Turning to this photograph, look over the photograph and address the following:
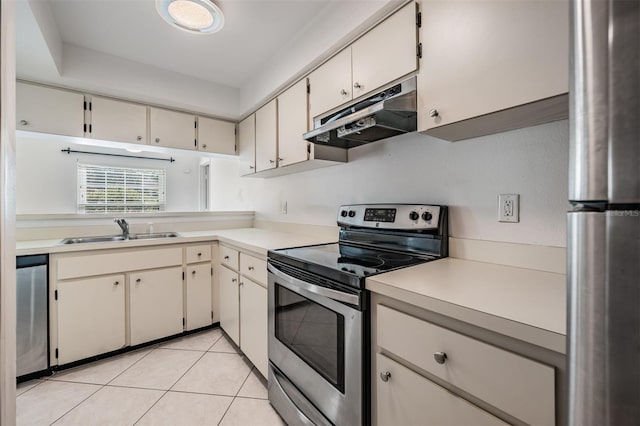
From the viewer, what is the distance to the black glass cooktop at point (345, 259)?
1.12m

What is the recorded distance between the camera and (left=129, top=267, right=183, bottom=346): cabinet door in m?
2.13

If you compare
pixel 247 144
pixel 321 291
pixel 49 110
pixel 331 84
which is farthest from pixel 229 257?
pixel 49 110

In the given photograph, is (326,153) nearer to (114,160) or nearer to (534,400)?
(534,400)

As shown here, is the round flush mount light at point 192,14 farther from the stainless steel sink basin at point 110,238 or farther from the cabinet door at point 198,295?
the cabinet door at point 198,295

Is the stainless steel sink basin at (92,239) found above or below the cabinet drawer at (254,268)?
above

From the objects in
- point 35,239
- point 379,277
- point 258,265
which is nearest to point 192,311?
point 258,265

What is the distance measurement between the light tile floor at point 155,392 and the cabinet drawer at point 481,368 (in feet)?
3.53

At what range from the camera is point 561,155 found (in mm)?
1044

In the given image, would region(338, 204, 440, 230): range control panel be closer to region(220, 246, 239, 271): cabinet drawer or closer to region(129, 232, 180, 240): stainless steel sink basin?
region(220, 246, 239, 271): cabinet drawer

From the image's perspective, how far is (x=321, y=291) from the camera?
116cm

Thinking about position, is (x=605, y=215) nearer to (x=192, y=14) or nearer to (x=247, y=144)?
(x=192, y=14)

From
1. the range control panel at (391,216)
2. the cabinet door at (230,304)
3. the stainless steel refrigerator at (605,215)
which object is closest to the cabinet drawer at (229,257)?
the cabinet door at (230,304)

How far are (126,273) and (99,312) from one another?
31 centimetres

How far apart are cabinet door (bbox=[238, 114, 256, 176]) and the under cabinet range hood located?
40.9 inches
